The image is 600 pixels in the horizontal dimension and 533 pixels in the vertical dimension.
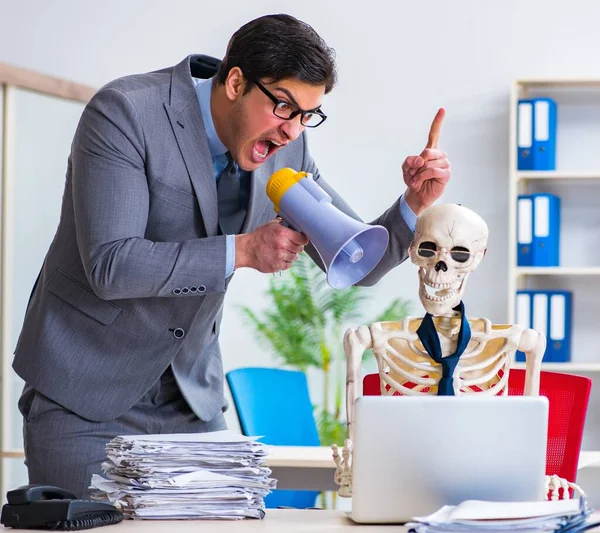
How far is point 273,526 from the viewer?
1.52 m

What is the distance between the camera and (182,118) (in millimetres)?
1942

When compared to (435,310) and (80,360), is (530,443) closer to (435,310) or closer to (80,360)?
(435,310)

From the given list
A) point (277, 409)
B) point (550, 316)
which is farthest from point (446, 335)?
point (550, 316)

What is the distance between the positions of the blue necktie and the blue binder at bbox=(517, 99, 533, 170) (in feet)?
8.83

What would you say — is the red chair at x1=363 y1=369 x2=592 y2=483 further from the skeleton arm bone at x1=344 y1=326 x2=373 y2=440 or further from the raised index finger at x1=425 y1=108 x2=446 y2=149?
the raised index finger at x1=425 y1=108 x2=446 y2=149

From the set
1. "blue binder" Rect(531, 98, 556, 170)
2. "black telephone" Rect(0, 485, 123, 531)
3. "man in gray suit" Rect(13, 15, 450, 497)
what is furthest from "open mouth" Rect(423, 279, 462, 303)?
"blue binder" Rect(531, 98, 556, 170)

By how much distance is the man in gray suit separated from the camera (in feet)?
5.87

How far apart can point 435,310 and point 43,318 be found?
80 centimetres

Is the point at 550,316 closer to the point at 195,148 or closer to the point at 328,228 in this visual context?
the point at 195,148

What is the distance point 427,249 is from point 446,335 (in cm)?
16

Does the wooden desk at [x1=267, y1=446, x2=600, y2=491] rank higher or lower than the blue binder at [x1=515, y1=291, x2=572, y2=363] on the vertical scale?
lower

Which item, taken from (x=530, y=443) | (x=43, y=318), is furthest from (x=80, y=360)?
(x=530, y=443)

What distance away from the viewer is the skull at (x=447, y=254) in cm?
172

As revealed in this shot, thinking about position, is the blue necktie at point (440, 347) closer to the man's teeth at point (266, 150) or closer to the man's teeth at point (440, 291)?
the man's teeth at point (440, 291)
